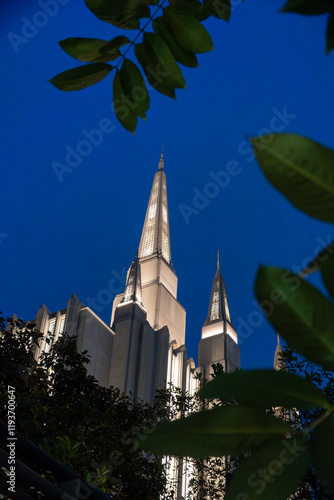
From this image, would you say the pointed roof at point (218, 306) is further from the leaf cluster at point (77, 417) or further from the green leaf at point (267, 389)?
the green leaf at point (267, 389)

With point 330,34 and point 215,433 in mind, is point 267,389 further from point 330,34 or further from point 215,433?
point 330,34

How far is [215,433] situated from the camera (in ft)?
1.77

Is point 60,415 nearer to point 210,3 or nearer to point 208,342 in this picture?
point 210,3

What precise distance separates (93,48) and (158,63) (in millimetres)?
140

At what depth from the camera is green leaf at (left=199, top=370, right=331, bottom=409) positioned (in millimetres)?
536

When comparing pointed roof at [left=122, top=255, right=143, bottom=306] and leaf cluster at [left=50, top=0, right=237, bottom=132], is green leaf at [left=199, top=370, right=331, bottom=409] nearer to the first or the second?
leaf cluster at [left=50, top=0, right=237, bottom=132]

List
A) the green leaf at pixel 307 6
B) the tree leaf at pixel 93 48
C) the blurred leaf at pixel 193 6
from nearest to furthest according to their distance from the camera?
1. the green leaf at pixel 307 6
2. the tree leaf at pixel 93 48
3. the blurred leaf at pixel 193 6

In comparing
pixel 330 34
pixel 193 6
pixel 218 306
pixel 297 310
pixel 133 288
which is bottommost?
pixel 297 310

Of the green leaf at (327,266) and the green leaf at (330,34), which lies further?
the green leaf at (330,34)

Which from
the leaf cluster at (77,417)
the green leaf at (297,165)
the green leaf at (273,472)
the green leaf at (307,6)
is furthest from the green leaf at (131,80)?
the leaf cluster at (77,417)

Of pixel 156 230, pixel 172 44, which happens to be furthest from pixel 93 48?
pixel 156 230

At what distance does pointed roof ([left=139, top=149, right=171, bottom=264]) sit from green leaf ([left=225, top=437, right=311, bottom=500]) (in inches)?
1800

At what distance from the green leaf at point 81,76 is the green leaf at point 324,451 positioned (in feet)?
2.67

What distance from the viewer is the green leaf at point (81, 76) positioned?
1.02 metres
